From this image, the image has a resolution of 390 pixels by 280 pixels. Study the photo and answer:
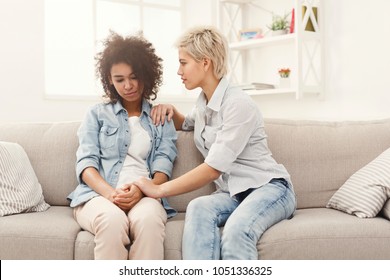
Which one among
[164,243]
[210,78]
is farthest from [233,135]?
[164,243]

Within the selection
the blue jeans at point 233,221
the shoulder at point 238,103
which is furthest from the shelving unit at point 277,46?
the blue jeans at point 233,221

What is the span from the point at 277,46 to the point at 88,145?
2.42 m

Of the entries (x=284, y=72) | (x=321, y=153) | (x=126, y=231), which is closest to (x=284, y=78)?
(x=284, y=72)

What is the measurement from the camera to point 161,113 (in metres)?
2.23

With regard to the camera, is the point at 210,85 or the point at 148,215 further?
the point at 210,85

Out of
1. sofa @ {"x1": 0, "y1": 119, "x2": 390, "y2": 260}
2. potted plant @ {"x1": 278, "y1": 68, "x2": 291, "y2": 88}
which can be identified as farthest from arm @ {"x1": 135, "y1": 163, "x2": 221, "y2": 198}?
potted plant @ {"x1": 278, "y1": 68, "x2": 291, "y2": 88}

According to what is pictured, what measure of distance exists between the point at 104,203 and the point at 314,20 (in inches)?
96.4

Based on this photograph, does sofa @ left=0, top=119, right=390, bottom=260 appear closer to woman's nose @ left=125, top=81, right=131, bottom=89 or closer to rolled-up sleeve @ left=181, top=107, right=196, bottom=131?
rolled-up sleeve @ left=181, top=107, right=196, bottom=131

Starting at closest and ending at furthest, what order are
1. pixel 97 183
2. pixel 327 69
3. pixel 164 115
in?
pixel 97 183, pixel 164 115, pixel 327 69

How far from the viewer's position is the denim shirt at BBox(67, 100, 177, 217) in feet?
6.77

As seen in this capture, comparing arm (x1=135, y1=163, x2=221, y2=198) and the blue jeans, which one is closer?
the blue jeans

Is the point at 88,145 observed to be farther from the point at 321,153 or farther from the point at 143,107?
the point at 321,153

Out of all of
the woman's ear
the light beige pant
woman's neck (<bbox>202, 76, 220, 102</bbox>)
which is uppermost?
the woman's ear

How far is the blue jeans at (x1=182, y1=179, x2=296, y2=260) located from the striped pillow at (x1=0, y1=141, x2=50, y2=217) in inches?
27.1
